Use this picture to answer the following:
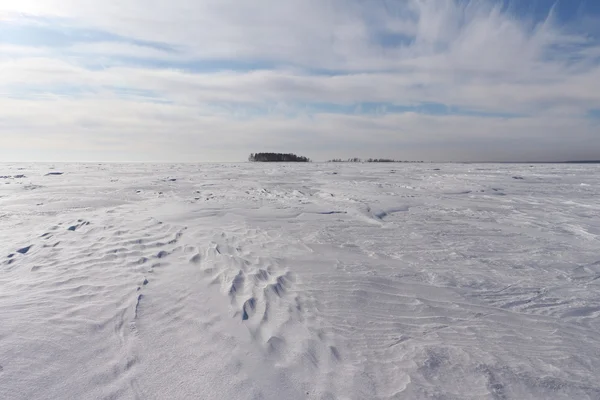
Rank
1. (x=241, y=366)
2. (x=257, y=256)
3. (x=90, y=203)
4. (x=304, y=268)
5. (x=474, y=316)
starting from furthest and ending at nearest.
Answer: (x=90, y=203), (x=257, y=256), (x=304, y=268), (x=474, y=316), (x=241, y=366)

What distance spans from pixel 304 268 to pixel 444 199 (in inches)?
301

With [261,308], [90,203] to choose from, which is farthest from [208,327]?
[90,203]

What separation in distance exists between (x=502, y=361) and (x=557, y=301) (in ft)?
4.93

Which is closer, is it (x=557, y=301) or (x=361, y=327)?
(x=361, y=327)

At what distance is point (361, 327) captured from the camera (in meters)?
3.08

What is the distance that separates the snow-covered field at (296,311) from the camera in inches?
91.6

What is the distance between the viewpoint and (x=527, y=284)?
157 inches

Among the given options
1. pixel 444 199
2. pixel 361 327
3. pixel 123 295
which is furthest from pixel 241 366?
pixel 444 199

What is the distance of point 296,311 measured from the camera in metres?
3.34

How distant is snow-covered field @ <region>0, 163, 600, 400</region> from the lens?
2326mm

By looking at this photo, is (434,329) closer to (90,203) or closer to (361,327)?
(361,327)

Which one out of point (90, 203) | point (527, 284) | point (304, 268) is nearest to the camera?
point (527, 284)

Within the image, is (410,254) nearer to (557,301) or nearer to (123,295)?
(557,301)

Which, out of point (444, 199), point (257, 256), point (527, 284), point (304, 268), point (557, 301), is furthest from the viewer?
point (444, 199)
